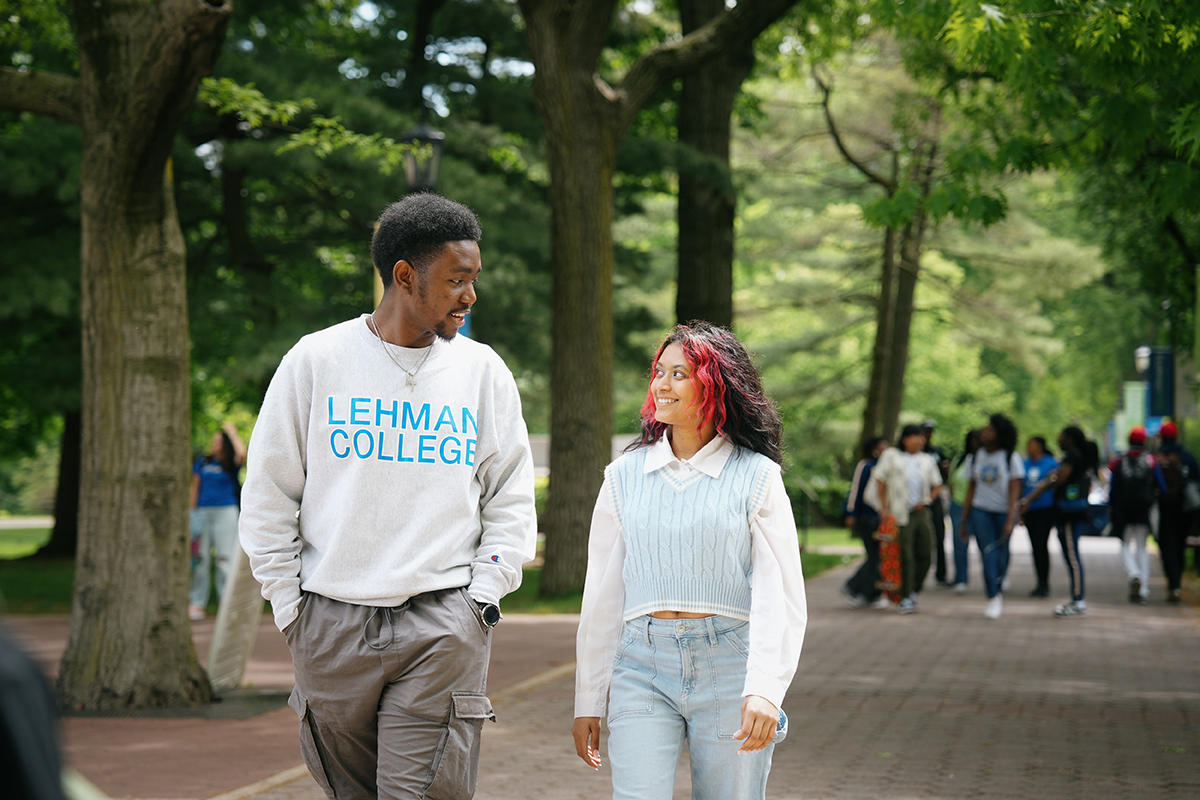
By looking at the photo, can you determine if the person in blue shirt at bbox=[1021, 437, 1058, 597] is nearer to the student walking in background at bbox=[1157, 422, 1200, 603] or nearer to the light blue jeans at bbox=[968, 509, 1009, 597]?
the light blue jeans at bbox=[968, 509, 1009, 597]

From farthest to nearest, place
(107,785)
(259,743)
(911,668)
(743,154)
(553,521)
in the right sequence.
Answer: (743,154) → (553,521) → (911,668) → (259,743) → (107,785)

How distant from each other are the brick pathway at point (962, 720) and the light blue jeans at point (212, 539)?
5.36 m

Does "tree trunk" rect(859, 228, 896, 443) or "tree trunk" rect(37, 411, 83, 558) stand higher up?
"tree trunk" rect(859, 228, 896, 443)

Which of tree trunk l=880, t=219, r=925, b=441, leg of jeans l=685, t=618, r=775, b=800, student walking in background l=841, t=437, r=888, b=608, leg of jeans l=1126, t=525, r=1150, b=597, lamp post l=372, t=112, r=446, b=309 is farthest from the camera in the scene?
tree trunk l=880, t=219, r=925, b=441

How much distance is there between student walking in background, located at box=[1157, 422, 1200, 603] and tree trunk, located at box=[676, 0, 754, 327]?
544 centimetres

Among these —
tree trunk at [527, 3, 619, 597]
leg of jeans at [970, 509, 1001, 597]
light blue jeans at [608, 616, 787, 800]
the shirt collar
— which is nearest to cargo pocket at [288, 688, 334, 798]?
light blue jeans at [608, 616, 787, 800]

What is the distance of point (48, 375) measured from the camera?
1817cm

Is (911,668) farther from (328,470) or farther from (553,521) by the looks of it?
(328,470)

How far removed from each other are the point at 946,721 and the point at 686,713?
5144mm

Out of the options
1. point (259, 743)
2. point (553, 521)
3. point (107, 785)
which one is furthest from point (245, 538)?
point (553, 521)

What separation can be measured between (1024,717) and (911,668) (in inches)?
79.3

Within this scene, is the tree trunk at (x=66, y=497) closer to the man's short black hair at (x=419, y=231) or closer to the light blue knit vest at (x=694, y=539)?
the man's short black hair at (x=419, y=231)

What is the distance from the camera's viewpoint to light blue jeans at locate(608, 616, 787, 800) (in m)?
3.17

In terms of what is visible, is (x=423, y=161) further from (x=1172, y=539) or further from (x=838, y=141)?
(x=838, y=141)
